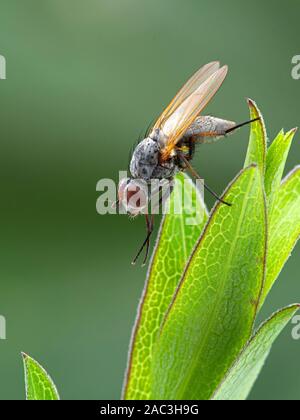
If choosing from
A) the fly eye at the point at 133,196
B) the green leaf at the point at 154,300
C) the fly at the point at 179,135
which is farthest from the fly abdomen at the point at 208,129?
the green leaf at the point at 154,300

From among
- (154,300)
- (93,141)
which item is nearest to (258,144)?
(154,300)

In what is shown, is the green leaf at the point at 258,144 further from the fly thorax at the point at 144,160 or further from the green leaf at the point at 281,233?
the fly thorax at the point at 144,160

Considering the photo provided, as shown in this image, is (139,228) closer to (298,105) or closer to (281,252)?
(298,105)

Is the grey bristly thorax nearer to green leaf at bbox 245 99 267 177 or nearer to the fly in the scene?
the fly

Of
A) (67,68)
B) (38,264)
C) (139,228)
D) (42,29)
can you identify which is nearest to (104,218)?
(139,228)

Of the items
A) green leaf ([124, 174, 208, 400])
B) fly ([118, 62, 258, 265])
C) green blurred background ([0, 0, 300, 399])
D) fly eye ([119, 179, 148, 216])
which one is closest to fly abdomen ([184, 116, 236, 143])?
fly ([118, 62, 258, 265])
